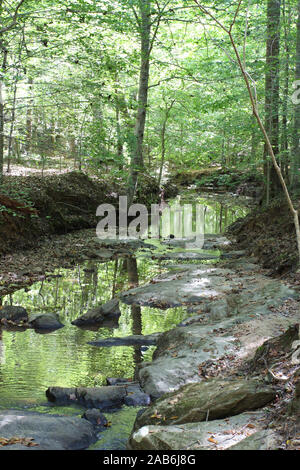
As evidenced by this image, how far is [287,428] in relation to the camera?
2.84 m

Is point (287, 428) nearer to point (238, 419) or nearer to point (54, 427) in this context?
point (238, 419)

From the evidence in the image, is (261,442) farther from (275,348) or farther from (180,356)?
(180,356)

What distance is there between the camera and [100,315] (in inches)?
285

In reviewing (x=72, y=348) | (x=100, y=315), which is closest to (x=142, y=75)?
(x=100, y=315)

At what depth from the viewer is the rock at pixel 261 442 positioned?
→ 9.07 feet

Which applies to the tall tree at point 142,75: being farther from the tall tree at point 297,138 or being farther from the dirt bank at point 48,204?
the tall tree at point 297,138

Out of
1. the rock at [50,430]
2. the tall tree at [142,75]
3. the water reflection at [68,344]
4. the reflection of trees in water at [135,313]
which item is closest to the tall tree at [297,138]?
the tall tree at [142,75]

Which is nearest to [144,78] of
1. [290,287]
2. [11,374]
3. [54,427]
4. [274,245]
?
[274,245]

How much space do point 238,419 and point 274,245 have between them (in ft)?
24.1

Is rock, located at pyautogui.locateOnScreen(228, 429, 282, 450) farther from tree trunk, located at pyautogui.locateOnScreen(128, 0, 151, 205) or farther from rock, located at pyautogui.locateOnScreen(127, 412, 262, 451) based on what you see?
tree trunk, located at pyautogui.locateOnScreen(128, 0, 151, 205)

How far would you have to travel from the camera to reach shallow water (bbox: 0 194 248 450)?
4473mm

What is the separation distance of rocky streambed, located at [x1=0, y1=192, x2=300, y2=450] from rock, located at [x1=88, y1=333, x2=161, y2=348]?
0.02 meters

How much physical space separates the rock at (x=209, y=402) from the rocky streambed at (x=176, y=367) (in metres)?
0.01
